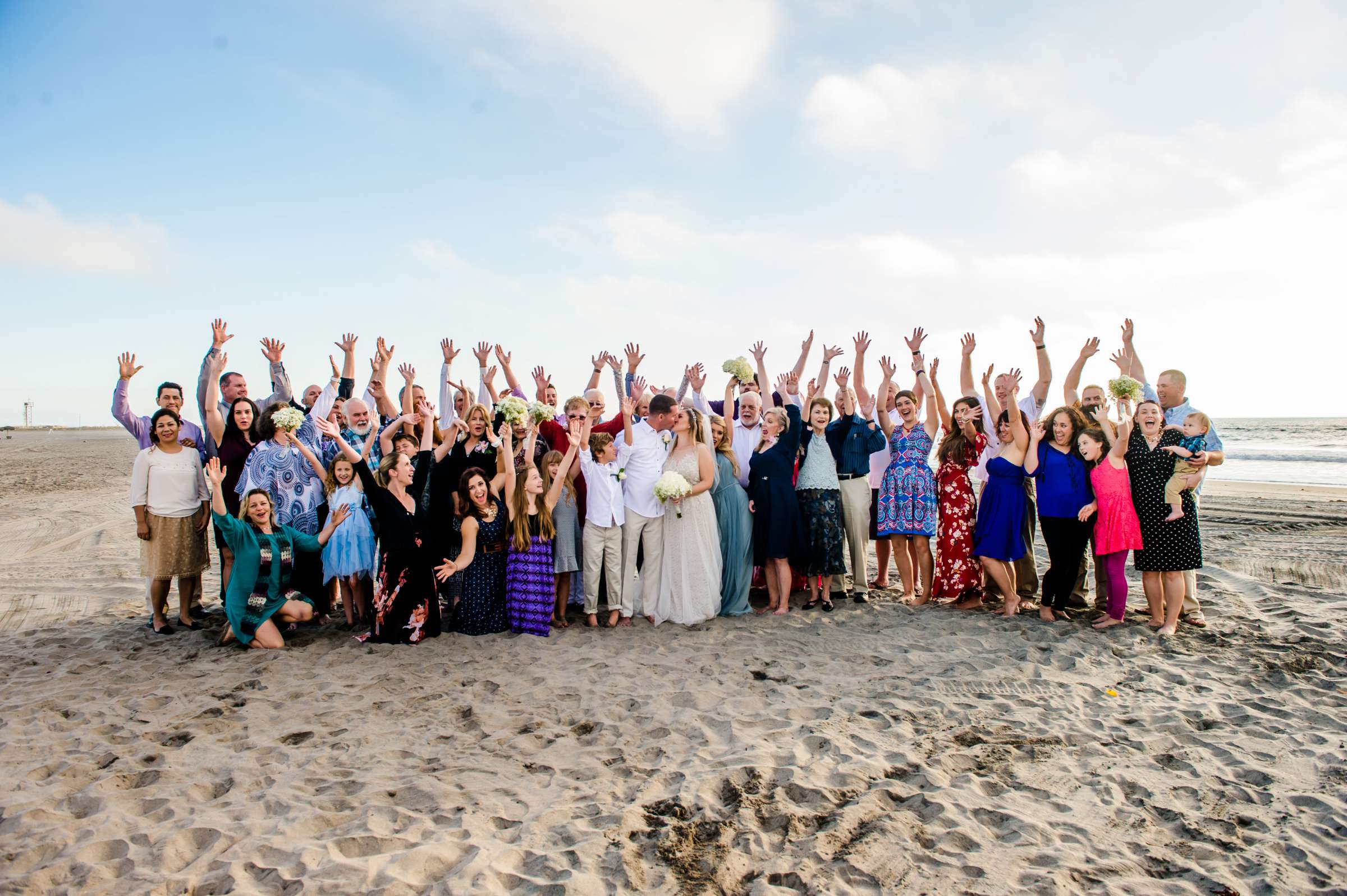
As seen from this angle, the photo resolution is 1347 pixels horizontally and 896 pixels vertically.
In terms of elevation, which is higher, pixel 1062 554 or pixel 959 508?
pixel 959 508

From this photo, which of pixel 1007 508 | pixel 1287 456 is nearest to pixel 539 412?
pixel 1007 508

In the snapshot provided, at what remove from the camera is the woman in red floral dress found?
7828mm

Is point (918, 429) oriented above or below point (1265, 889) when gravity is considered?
above

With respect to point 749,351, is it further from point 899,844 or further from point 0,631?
point 0,631

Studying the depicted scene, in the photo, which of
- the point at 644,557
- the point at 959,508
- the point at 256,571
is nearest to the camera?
the point at 256,571

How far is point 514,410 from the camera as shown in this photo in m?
7.23

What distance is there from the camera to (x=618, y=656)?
6.42 m

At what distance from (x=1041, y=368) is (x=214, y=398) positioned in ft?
27.6

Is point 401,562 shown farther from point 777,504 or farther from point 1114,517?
point 1114,517

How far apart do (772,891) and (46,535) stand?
15746 mm

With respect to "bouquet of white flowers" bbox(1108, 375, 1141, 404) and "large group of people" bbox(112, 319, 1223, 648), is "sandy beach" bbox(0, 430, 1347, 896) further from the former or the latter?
"bouquet of white flowers" bbox(1108, 375, 1141, 404)

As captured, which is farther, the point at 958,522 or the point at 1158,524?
the point at 958,522

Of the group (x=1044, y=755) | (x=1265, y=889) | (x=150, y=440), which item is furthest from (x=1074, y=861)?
(x=150, y=440)

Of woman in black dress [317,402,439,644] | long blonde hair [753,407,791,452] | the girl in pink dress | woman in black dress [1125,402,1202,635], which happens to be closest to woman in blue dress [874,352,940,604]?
long blonde hair [753,407,791,452]
